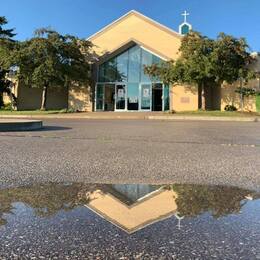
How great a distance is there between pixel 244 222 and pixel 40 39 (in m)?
34.3

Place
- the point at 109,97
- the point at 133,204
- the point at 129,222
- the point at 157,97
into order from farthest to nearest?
1. the point at 109,97
2. the point at 157,97
3. the point at 133,204
4. the point at 129,222

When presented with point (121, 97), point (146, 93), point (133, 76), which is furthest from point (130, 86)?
point (146, 93)

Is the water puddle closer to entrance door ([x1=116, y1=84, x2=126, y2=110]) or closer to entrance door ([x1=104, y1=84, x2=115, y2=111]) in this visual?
entrance door ([x1=116, y1=84, x2=126, y2=110])

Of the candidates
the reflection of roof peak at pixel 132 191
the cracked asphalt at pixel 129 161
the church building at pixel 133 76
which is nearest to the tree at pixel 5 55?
the church building at pixel 133 76

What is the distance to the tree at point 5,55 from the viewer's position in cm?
3712

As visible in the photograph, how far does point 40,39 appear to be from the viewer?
36594 millimetres

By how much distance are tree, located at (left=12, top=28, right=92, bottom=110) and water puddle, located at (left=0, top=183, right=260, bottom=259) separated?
31004 mm

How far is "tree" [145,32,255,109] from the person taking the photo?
111 feet

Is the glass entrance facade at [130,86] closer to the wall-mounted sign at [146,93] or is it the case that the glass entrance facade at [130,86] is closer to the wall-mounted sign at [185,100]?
the wall-mounted sign at [146,93]

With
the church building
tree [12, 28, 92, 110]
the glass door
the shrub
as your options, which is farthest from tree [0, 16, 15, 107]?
the shrub

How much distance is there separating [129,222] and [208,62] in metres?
30.2

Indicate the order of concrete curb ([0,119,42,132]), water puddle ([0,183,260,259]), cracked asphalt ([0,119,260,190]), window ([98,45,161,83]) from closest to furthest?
water puddle ([0,183,260,259]) < cracked asphalt ([0,119,260,190]) < concrete curb ([0,119,42,132]) < window ([98,45,161,83])

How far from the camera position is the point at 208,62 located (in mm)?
33438

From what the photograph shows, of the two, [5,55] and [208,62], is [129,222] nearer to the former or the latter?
[208,62]
